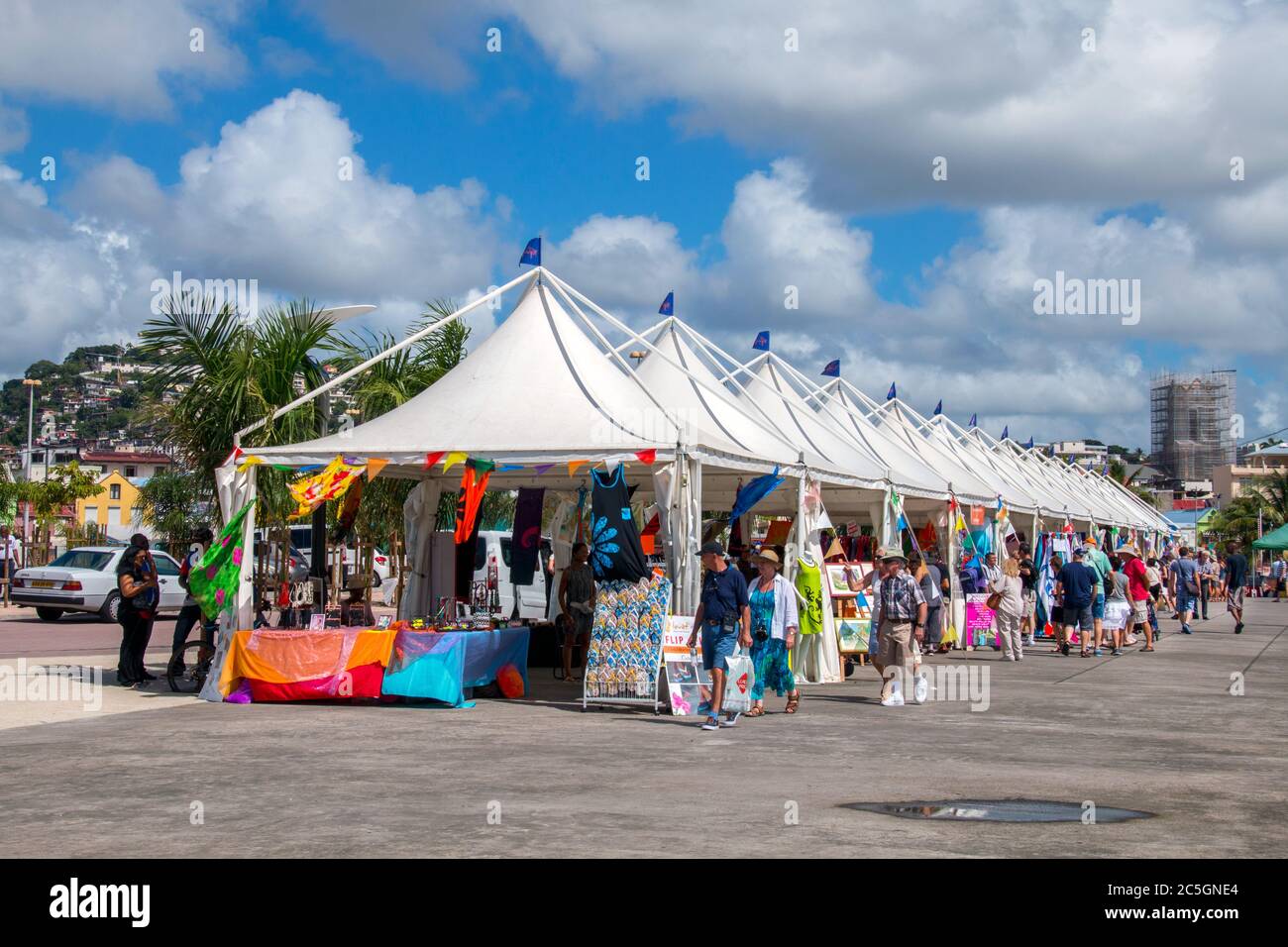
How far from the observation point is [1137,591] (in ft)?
82.1

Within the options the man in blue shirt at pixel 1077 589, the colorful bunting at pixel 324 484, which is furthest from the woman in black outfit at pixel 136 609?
the man in blue shirt at pixel 1077 589

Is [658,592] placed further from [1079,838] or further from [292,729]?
[1079,838]

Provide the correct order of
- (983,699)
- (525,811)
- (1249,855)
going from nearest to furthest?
(1249,855), (525,811), (983,699)

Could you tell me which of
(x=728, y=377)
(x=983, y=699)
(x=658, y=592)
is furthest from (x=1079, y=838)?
(x=728, y=377)

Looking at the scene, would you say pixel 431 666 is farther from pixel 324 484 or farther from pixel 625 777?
pixel 625 777

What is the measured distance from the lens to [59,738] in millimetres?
11805

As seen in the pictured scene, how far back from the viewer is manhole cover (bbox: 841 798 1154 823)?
8.48m

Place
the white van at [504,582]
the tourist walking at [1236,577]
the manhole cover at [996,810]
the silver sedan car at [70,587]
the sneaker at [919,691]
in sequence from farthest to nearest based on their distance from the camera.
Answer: the tourist walking at [1236,577], the white van at [504,582], the silver sedan car at [70,587], the sneaker at [919,691], the manhole cover at [996,810]

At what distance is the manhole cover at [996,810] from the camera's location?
848cm

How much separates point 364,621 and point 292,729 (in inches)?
148

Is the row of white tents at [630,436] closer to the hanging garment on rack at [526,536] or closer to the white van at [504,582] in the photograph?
the hanging garment on rack at [526,536]

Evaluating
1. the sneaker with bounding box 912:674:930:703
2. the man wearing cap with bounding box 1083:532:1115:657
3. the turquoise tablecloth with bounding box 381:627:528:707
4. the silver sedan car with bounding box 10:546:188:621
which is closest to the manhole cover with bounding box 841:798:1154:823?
the turquoise tablecloth with bounding box 381:627:528:707

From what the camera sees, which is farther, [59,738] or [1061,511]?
[1061,511]

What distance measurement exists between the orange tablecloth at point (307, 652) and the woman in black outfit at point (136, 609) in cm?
200
